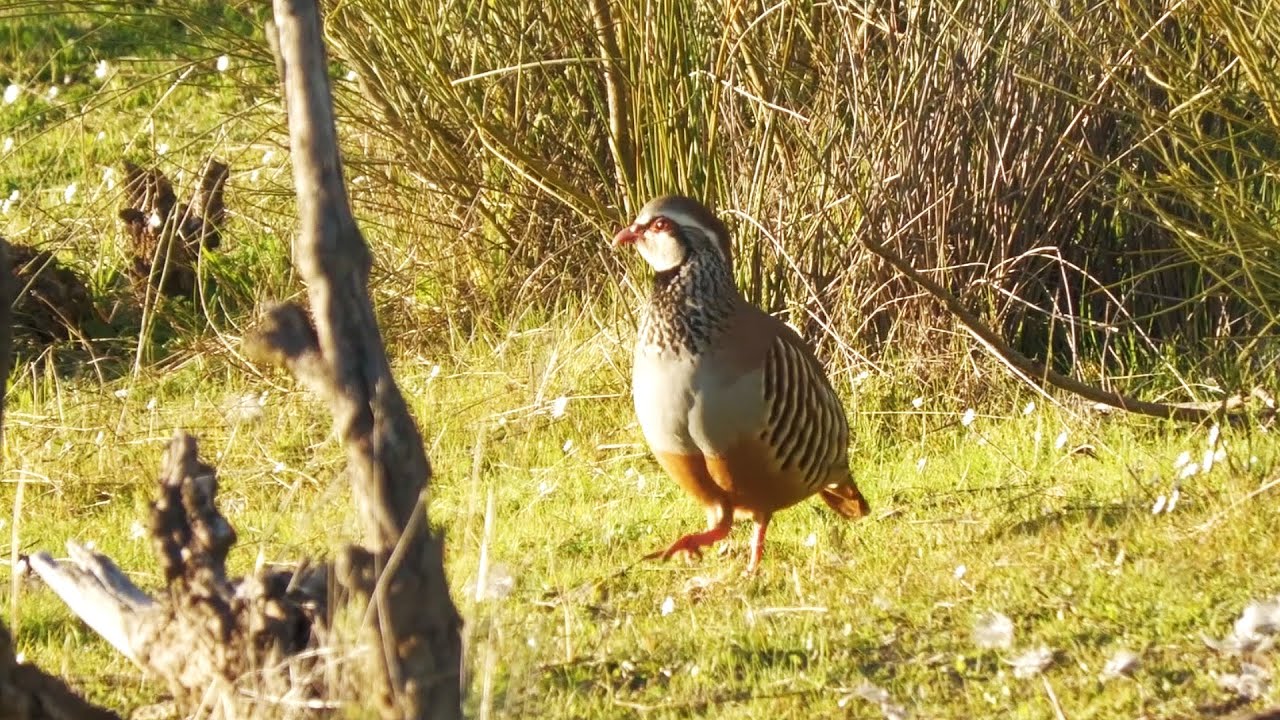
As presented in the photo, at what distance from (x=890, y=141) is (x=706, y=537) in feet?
5.69

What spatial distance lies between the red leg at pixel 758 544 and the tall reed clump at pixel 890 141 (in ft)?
3.89

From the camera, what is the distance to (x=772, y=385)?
14.8 ft

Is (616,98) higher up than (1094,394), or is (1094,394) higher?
(616,98)

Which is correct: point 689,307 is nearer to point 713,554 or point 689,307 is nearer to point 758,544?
point 758,544

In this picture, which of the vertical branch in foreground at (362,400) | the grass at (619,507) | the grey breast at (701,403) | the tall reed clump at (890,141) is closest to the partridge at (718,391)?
the grey breast at (701,403)

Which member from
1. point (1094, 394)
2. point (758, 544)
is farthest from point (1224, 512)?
point (758, 544)

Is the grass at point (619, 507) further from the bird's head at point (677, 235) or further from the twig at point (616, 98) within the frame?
the bird's head at point (677, 235)

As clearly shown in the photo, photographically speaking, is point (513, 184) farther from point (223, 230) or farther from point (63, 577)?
point (63, 577)

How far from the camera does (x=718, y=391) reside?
4.44m

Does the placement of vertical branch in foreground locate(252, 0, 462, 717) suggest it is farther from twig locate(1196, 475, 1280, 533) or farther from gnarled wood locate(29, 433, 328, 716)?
twig locate(1196, 475, 1280, 533)

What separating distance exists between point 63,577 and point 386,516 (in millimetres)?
1481

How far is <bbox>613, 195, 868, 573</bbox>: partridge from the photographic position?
4453mm

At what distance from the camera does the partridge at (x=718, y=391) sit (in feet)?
14.6

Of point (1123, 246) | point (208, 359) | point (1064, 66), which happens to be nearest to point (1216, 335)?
point (1123, 246)
